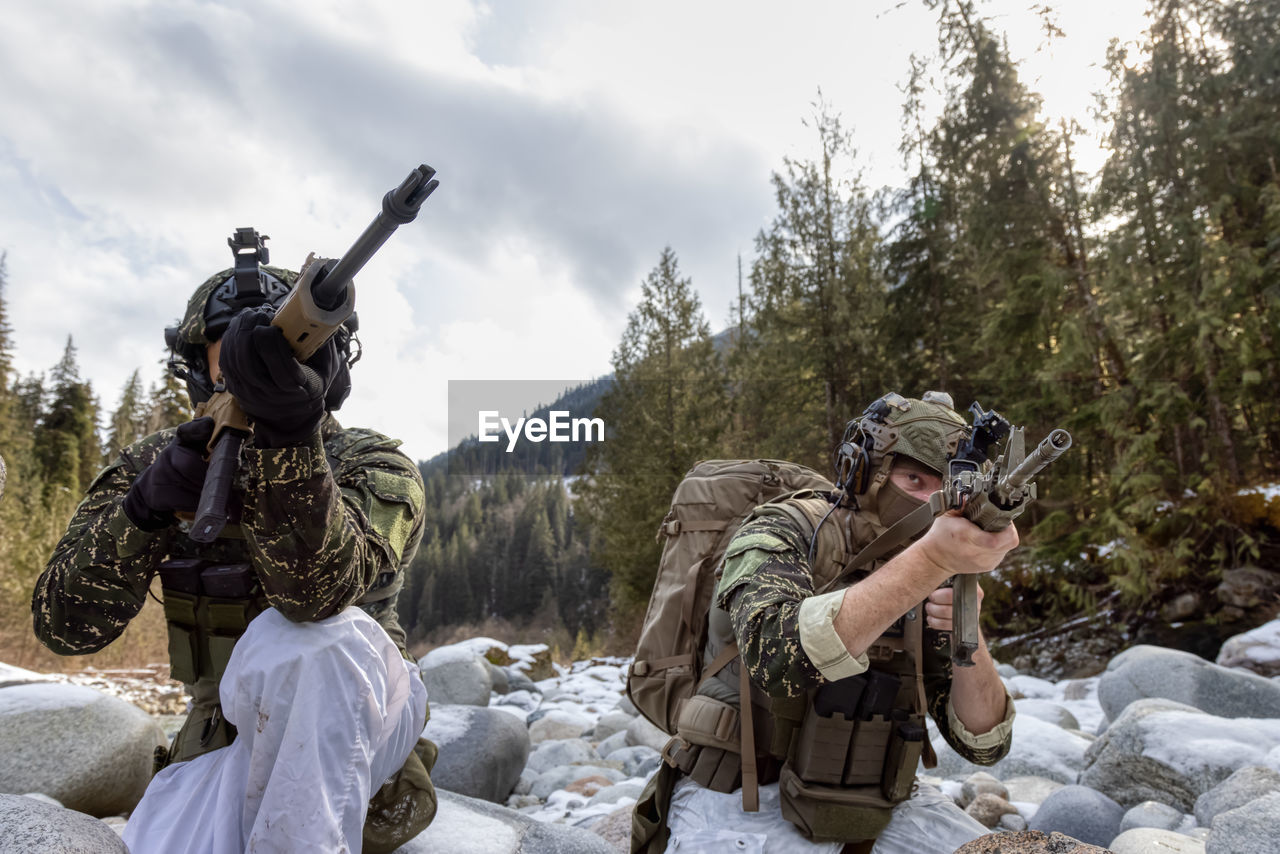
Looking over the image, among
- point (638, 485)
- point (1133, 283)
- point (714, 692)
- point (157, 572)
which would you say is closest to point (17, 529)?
point (638, 485)

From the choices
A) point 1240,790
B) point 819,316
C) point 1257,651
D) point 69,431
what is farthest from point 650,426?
point 69,431

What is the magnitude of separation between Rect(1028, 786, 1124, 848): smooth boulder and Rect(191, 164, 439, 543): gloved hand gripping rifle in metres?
4.90

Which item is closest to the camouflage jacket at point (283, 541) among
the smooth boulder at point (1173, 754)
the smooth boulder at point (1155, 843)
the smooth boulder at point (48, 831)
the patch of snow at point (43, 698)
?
the smooth boulder at point (48, 831)

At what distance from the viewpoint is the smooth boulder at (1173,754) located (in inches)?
197

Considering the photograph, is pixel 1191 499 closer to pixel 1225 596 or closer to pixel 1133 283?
pixel 1225 596

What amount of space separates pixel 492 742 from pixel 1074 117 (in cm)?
1513

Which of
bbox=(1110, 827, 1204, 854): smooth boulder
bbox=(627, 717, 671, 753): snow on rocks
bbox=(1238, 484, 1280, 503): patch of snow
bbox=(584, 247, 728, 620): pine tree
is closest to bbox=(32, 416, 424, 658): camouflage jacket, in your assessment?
bbox=(1110, 827, 1204, 854): smooth boulder

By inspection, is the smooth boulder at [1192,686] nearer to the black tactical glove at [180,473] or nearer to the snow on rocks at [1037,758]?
the snow on rocks at [1037,758]

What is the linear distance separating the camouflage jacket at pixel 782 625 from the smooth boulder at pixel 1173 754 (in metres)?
3.47

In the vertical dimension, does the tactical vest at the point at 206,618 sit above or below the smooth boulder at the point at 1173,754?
above

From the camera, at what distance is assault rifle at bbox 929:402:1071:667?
5.42 ft

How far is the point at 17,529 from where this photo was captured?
1608cm

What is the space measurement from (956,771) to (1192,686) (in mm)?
2424

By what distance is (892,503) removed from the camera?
2699 millimetres
